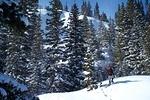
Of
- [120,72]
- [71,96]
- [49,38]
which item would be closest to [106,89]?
[71,96]

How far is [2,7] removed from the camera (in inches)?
322

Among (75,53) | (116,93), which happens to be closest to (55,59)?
(75,53)

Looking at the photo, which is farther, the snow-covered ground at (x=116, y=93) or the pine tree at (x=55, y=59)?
the pine tree at (x=55, y=59)

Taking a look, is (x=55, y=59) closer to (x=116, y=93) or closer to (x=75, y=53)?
(x=75, y=53)

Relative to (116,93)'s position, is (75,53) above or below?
above

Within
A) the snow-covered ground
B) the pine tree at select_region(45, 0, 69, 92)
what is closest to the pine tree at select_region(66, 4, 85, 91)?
the pine tree at select_region(45, 0, 69, 92)

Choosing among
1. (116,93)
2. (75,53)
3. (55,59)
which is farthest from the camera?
(75,53)

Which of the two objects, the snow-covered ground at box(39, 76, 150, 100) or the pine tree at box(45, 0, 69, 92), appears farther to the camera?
the pine tree at box(45, 0, 69, 92)

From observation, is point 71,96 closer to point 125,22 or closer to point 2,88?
point 2,88

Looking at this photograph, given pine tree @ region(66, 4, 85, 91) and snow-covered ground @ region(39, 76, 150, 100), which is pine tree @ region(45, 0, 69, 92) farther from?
snow-covered ground @ region(39, 76, 150, 100)

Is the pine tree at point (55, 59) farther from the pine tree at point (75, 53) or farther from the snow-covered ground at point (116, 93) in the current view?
the snow-covered ground at point (116, 93)

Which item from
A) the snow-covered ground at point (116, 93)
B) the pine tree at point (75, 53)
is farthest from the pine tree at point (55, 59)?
the snow-covered ground at point (116, 93)

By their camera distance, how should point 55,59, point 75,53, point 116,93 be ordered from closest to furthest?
point 116,93, point 55,59, point 75,53

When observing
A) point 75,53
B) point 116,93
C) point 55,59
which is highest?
point 75,53
